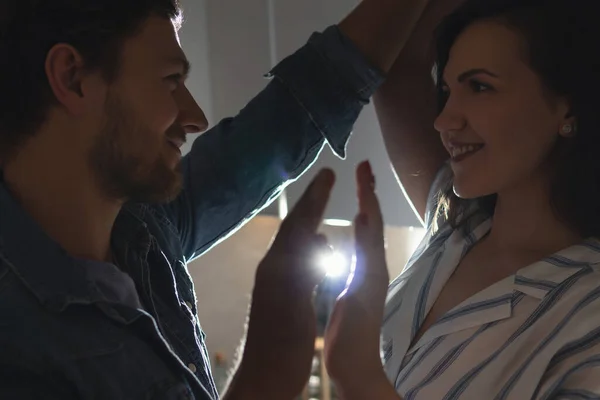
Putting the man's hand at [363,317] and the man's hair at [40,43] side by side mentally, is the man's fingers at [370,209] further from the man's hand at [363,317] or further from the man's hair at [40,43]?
the man's hair at [40,43]

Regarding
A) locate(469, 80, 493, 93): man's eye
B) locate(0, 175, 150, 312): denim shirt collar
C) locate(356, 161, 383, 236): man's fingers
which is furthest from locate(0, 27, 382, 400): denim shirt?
locate(356, 161, 383, 236): man's fingers

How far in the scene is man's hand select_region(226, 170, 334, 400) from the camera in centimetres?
56

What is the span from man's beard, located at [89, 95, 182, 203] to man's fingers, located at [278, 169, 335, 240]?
14cm

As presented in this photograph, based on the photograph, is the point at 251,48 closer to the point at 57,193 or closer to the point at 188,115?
the point at 188,115

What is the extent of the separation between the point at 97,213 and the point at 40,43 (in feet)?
0.52

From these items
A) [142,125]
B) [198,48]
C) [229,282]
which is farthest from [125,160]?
[229,282]

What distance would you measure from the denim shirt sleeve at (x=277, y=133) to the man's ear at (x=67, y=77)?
0.22 m

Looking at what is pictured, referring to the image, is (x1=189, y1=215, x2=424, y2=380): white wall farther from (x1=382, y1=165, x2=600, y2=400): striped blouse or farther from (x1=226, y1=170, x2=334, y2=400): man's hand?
(x1=226, y1=170, x2=334, y2=400): man's hand

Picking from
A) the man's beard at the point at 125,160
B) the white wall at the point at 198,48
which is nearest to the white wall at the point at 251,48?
the white wall at the point at 198,48

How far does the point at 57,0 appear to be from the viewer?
0.60 meters

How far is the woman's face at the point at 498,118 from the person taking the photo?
2.41 ft

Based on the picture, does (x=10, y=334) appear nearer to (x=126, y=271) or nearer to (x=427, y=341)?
(x=126, y=271)

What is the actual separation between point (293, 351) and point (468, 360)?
9.5 inches

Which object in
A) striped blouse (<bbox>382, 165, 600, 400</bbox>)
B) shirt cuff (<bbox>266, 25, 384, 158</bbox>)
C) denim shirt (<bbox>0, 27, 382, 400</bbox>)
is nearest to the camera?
denim shirt (<bbox>0, 27, 382, 400</bbox>)
